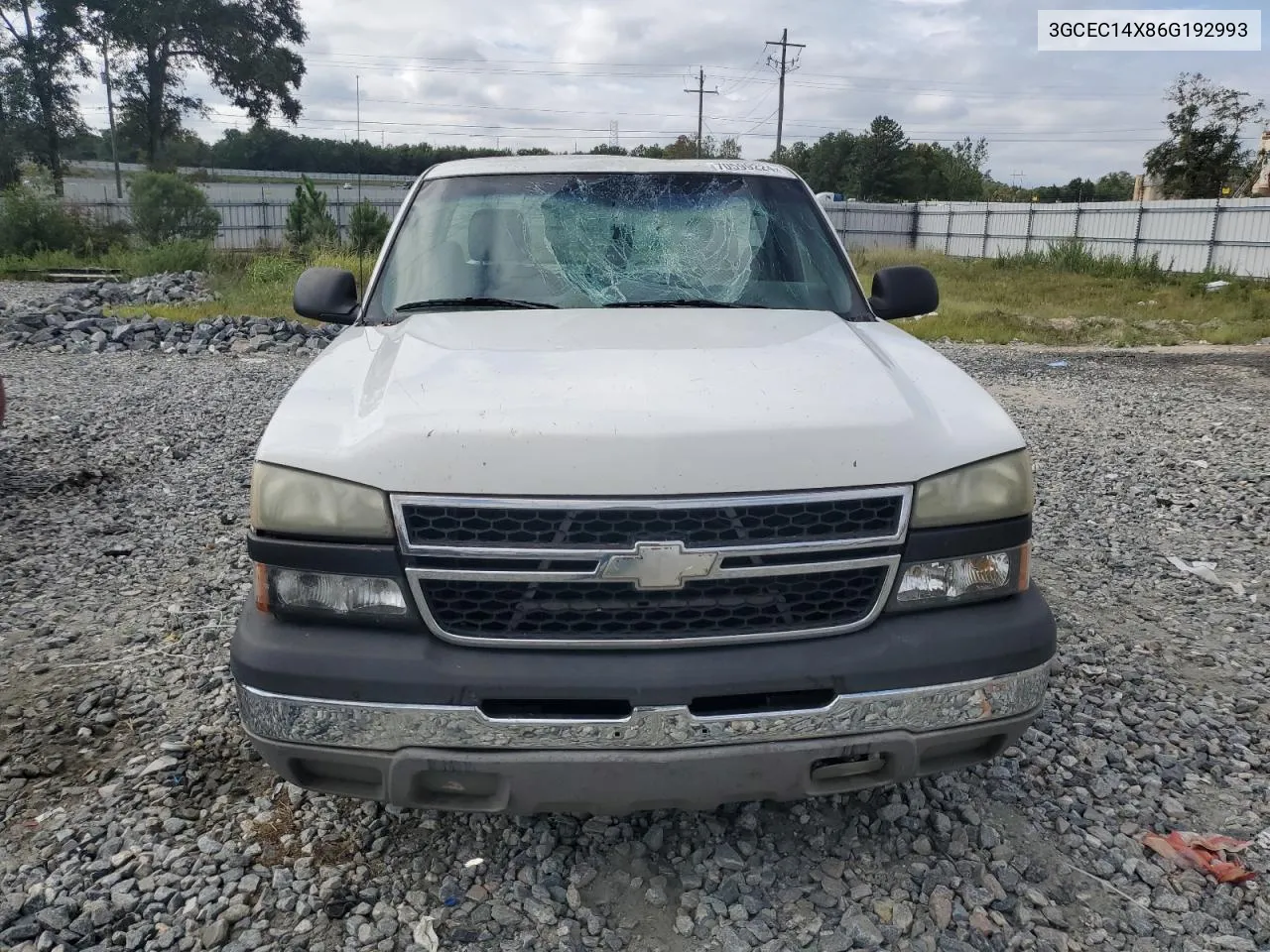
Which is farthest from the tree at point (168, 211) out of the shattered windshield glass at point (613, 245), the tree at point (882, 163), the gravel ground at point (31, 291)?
the tree at point (882, 163)

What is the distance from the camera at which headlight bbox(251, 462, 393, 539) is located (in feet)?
6.70

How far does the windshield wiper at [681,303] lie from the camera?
10.4 ft

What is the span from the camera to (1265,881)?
2.47 m

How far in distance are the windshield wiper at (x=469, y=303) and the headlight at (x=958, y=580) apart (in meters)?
1.58

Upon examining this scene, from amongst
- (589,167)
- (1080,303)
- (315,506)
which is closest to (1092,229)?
(1080,303)

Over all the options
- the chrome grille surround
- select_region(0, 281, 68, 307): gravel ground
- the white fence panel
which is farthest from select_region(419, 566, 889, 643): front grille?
the white fence panel

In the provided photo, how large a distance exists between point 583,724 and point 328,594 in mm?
628

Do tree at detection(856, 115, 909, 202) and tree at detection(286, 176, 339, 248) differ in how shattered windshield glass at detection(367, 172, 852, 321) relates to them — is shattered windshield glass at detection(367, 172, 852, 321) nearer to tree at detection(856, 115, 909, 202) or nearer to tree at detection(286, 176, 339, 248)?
tree at detection(286, 176, 339, 248)

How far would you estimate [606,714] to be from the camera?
202cm

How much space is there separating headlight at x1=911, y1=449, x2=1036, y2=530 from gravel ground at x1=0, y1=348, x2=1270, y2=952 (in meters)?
0.99

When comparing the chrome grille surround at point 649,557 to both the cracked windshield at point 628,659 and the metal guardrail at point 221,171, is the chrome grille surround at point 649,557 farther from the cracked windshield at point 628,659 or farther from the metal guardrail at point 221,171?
the metal guardrail at point 221,171

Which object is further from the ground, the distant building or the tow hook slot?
the distant building

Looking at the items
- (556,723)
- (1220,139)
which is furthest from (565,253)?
(1220,139)

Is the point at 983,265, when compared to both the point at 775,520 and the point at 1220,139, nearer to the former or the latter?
the point at 1220,139
